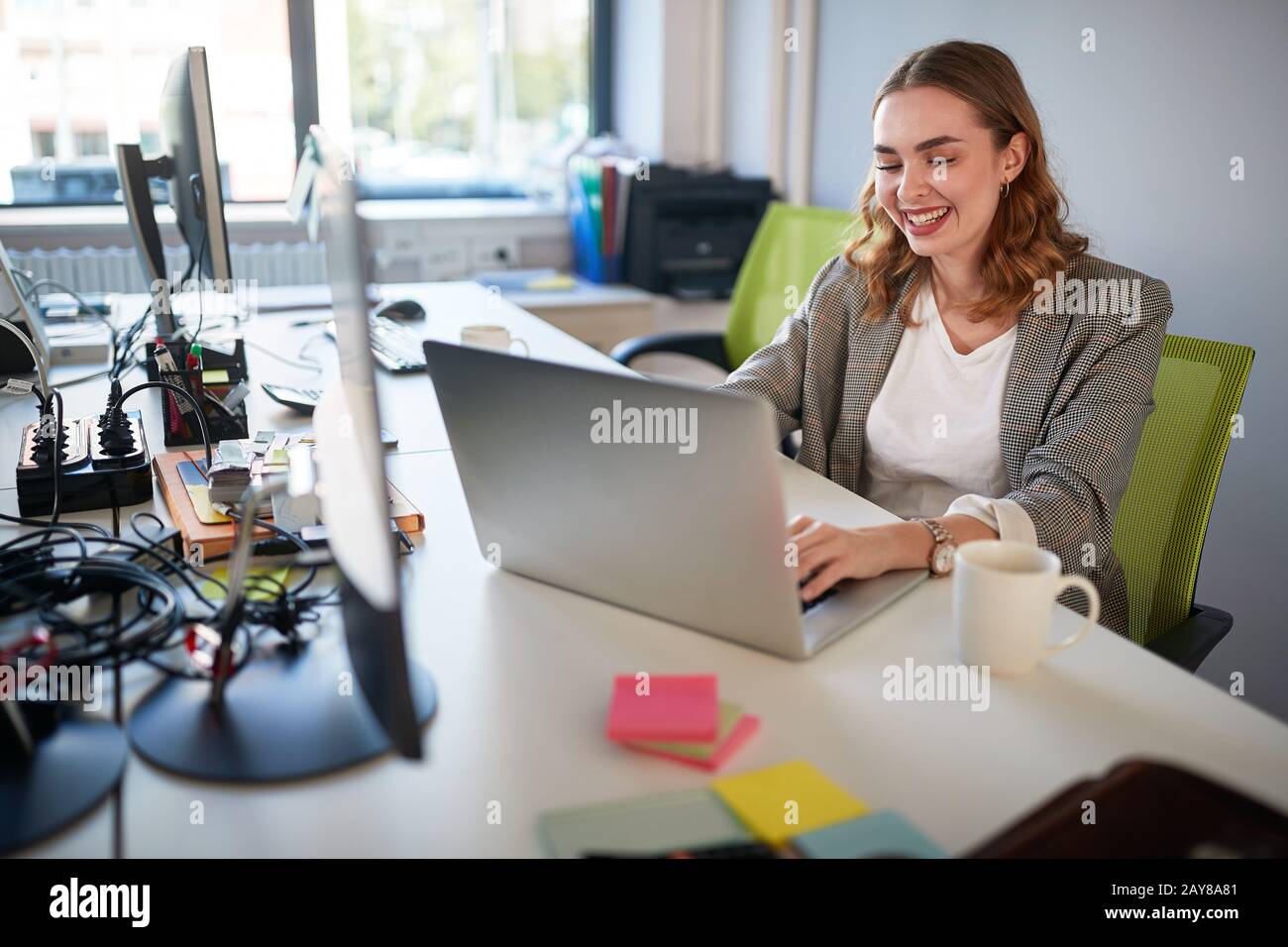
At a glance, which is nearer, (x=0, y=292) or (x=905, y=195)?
(x=905, y=195)

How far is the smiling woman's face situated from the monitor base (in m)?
1.19

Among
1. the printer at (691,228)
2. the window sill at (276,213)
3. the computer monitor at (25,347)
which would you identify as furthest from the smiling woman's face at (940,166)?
the window sill at (276,213)

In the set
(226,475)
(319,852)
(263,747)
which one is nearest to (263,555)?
(226,475)

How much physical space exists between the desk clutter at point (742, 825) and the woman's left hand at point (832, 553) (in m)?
0.31

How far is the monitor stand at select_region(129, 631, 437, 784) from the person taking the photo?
0.82 m

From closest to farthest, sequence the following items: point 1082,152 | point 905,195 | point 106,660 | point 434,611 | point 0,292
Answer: point 106,660 < point 434,611 < point 905,195 < point 0,292 < point 1082,152

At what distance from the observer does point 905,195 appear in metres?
1.53

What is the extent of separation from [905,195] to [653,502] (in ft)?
2.52

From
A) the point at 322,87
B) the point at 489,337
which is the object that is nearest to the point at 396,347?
the point at 489,337

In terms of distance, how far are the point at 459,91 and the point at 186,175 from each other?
216 cm

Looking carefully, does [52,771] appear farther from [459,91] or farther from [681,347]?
[459,91]

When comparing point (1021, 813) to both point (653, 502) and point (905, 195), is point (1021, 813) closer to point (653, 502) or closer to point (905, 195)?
point (653, 502)

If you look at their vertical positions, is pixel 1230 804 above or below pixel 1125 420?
below
